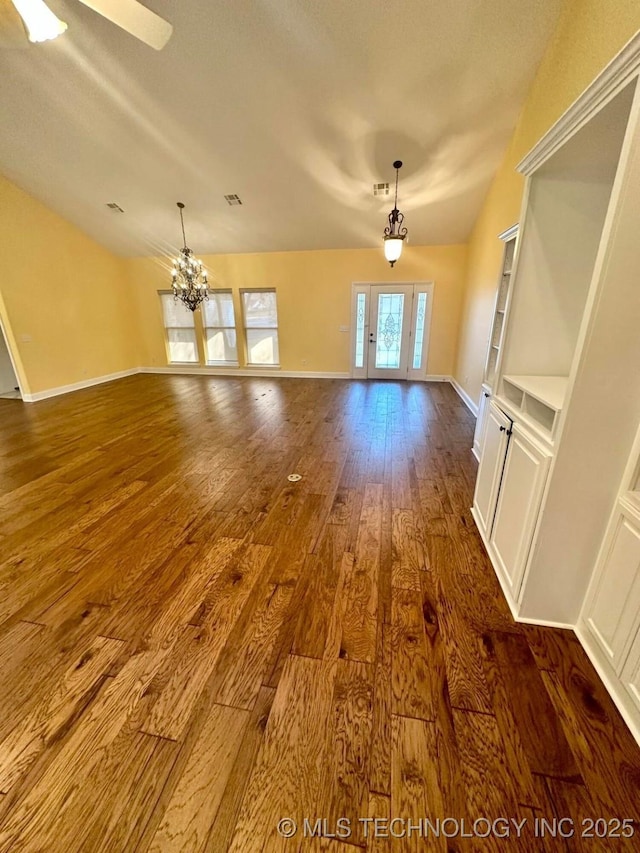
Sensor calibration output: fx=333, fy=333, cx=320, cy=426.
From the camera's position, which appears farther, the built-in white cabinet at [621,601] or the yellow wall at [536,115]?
the yellow wall at [536,115]

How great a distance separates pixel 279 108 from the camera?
11.6 feet

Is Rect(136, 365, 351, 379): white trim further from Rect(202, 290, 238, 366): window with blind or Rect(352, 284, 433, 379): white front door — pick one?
Rect(352, 284, 433, 379): white front door

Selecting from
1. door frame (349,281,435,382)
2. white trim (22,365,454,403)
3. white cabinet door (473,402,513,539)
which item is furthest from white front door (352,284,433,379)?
white cabinet door (473,402,513,539)

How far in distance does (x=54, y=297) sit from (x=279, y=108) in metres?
5.26

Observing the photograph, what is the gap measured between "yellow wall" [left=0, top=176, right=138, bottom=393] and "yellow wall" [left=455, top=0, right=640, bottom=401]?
7.19m

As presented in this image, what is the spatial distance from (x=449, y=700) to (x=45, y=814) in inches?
55.2

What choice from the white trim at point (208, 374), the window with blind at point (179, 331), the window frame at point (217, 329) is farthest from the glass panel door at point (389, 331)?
the window with blind at point (179, 331)

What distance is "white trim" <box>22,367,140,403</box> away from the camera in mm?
5883

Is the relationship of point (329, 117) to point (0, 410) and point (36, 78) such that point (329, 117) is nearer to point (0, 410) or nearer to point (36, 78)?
point (36, 78)

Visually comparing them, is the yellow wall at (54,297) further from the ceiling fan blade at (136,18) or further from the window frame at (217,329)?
Result: the ceiling fan blade at (136,18)

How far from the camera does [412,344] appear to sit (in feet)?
23.2

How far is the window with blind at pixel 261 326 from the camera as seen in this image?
748cm

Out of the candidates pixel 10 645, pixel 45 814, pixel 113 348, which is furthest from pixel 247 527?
pixel 113 348

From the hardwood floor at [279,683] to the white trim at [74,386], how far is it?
3853 mm
